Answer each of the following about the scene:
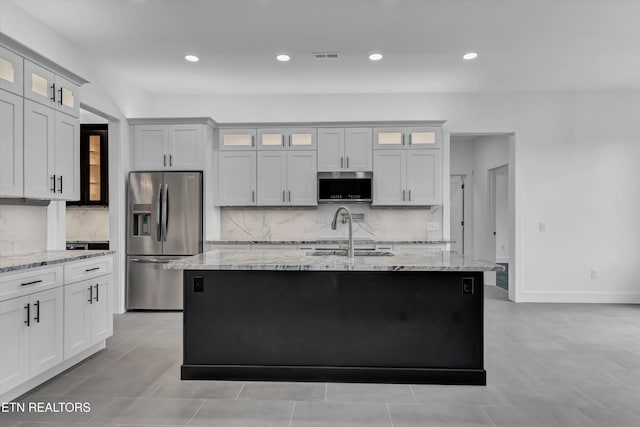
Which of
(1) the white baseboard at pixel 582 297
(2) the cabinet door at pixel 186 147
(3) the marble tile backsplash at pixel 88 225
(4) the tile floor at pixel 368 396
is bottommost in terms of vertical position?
(4) the tile floor at pixel 368 396

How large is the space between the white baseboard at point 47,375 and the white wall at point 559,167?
3.40 metres

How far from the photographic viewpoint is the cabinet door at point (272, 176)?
542 centimetres

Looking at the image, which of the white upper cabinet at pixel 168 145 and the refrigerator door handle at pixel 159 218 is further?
the white upper cabinet at pixel 168 145

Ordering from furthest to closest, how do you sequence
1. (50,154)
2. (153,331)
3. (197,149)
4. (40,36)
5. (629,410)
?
(197,149) → (153,331) → (40,36) → (50,154) → (629,410)

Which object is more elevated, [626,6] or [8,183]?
[626,6]

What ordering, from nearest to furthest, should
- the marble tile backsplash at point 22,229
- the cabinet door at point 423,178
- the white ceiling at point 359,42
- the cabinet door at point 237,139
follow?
the marble tile backsplash at point 22,229, the white ceiling at point 359,42, the cabinet door at point 423,178, the cabinet door at point 237,139

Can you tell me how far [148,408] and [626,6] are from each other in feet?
15.1

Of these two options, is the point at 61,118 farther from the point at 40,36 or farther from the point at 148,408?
the point at 148,408

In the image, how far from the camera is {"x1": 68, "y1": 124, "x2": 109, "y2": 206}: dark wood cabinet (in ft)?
18.2

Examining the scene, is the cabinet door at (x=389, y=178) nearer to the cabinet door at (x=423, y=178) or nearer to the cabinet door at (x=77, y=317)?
the cabinet door at (x=423, y=178)

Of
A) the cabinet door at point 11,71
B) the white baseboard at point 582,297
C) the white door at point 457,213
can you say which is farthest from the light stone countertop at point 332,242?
the white door at point 457,213

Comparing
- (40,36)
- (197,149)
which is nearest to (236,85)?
(197,149)

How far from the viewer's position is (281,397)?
2.64m

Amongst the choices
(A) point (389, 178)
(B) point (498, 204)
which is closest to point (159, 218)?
(A) point (389, 178)
